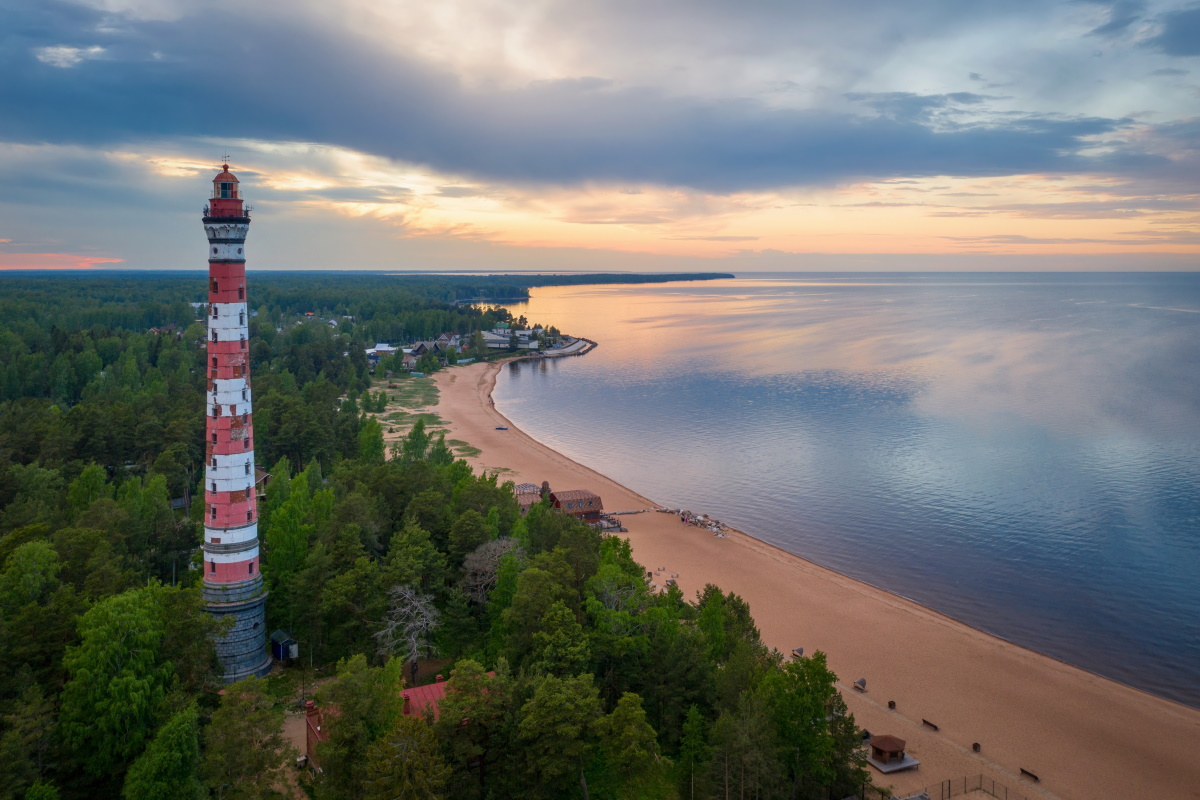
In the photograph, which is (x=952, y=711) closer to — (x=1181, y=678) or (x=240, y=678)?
(x=1181, y=678)

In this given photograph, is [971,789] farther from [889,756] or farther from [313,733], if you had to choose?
[313,733]

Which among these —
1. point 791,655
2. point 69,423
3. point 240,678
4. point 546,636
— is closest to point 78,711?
point 240,678

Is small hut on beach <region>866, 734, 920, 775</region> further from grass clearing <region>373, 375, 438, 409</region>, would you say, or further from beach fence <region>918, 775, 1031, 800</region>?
grass clearing <region>373, 375, 438, 409</region>

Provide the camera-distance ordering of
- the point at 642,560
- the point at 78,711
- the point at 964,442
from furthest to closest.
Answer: the point at 964,442 < the point at 642,560 < the point at 78,711

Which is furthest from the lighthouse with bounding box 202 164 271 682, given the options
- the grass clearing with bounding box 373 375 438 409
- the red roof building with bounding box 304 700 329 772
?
the grass clearing with bounding box 373 375 438 409

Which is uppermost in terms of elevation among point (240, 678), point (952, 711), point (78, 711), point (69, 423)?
point (69, 423)

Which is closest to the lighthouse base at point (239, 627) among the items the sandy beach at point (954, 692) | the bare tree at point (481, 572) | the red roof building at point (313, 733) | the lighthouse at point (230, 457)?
the lighthouse at point (230, 457)

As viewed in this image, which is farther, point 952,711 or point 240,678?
→ point 952,711
